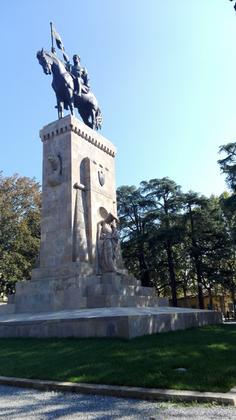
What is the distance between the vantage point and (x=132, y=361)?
8188mm

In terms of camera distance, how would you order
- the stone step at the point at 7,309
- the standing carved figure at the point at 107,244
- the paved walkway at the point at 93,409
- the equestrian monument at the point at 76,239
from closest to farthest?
the paved walkway at the point at 93,409 → the equestrian monument at the point at 76,239 → the stone step at the point at 7,309 → the standing carved figure at the point at 107,244

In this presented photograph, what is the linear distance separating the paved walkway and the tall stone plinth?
1144 centimetres

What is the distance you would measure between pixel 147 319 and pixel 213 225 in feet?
77.9

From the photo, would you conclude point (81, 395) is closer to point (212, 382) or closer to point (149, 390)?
point (149, 390)

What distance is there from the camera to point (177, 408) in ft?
18.0

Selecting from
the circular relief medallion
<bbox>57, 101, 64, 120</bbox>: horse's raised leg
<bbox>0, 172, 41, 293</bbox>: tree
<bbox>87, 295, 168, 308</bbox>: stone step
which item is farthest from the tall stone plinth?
<bbox>0, 172, 41, 293</bbox>: tree

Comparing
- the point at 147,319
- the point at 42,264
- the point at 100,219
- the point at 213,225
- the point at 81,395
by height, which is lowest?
the point at 81,395

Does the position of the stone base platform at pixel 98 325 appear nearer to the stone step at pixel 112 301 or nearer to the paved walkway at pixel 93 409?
the stone step at pixel 112 301

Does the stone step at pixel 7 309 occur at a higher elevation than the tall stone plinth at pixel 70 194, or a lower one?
lower

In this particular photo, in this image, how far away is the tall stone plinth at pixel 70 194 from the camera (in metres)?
18.5

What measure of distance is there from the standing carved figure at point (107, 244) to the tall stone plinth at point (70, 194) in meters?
0.34

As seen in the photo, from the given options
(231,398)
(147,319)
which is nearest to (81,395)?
(231,398)

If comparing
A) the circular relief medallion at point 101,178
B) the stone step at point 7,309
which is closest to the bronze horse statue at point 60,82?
the circular relief medallion at point 101,178

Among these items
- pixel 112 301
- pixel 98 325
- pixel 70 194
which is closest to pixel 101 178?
pixel 70 194
